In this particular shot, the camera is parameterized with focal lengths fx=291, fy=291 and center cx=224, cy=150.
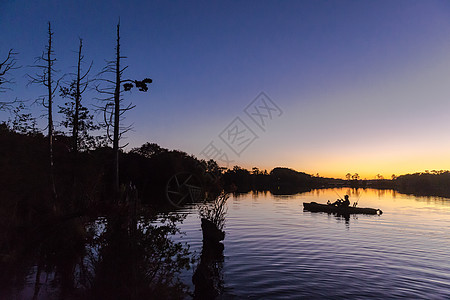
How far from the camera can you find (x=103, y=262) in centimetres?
686

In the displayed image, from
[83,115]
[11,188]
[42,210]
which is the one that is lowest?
[42,210]

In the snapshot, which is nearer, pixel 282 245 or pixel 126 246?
pixel 126 246

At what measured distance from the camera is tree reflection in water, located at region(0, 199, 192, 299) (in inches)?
263

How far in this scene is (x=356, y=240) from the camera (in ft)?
69.2

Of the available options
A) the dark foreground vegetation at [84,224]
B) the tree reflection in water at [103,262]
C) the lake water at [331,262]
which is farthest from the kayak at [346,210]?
the tree reflection in water at [103,262]

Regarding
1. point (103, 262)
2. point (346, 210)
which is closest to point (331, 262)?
point (103, 262)

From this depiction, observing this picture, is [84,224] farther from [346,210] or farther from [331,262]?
[346,210]

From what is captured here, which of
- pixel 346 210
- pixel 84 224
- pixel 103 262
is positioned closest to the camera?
pixel 103 262

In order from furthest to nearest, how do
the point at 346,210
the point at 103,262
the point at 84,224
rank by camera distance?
the point at 346,210 → the point at 84,224 → the point at 103,262

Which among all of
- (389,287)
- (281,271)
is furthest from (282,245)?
Answer: (389,287)

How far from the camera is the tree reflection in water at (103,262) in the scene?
21.9 ft

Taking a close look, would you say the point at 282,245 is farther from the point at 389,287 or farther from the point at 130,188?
the point at 130,188

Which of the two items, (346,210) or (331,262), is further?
(346,210)

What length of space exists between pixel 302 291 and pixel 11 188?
1492 centimetres
